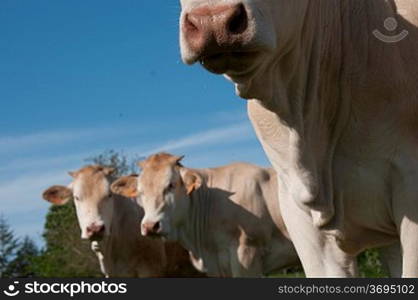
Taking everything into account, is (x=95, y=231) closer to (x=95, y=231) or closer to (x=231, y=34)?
(x=95, y=231)

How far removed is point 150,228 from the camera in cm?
1045

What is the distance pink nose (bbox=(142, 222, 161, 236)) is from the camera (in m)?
10.5

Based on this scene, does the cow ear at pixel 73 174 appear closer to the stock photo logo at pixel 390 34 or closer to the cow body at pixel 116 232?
the cow body at pixel 116 232

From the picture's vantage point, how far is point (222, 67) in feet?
9.10

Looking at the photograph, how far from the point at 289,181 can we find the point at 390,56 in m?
0.71

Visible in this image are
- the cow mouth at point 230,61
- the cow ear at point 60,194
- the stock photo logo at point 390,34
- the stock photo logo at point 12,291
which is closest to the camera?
the cow mouth at point 230,61

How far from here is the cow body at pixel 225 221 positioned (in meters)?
11.0

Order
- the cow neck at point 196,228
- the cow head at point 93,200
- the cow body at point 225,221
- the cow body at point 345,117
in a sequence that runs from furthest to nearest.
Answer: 1. the cow neck at point 196,228
2. the cow body at point 225,221
3. the cow head at point 93,200
4. the cow body at point 345,117

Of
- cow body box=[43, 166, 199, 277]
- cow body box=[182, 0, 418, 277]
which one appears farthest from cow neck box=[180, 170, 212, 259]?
cow body box=[182, 0, 418, 277]

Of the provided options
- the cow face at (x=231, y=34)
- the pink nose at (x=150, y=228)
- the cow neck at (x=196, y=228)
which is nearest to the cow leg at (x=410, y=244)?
the cow face at (x=231, y=34)

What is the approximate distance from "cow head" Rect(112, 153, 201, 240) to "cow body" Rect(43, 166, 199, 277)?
2.16ft

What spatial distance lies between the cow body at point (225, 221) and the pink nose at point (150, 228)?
0.17m

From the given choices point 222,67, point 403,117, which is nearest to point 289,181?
point 403,117

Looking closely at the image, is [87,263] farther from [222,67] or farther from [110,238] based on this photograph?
[222,67]
